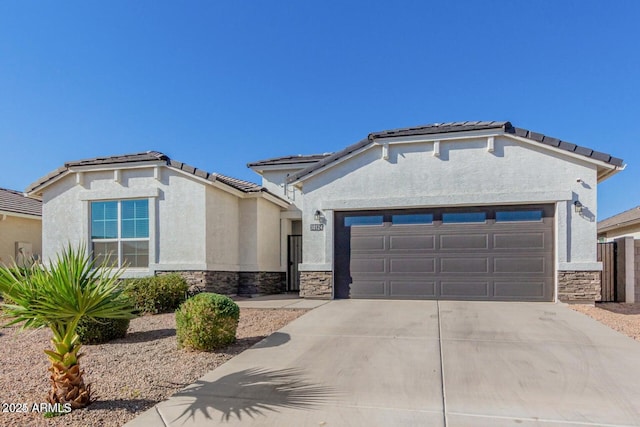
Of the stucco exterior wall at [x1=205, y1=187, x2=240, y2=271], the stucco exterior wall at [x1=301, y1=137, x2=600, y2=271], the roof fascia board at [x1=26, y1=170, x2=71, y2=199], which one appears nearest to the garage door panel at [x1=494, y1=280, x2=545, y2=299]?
the stucco exterior wall at [x1=301, y1=137, x2=600, y2=271]

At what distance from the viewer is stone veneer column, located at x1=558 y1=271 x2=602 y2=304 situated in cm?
929

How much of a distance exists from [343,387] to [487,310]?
5.47 metres

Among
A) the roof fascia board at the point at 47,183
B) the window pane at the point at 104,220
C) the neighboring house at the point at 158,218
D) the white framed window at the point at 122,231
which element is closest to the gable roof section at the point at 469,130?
the neighboring house at the point at 158,218

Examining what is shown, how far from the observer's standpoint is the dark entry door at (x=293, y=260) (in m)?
13.9

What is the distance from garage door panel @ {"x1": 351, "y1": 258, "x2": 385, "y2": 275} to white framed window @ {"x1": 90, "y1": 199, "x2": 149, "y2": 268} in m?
6.31

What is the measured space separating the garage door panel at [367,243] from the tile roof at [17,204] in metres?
14.1

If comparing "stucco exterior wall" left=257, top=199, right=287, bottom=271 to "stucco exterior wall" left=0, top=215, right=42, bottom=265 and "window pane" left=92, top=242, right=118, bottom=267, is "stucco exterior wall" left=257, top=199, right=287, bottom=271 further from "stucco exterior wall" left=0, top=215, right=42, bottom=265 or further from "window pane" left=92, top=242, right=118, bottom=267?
"stucco exterior wall" left=0, top=215, right=42, bottom=265

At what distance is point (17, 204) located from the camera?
16.0 metres

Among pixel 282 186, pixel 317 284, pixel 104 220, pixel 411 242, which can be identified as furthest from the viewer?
pixel 282 186

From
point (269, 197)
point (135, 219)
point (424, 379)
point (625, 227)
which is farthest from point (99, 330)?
point (625, 227)

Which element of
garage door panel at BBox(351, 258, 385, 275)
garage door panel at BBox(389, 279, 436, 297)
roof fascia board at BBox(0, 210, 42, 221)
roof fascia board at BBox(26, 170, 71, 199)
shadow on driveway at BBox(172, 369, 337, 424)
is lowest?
shadow on driveway at BBox(172, 369, 337, 424)

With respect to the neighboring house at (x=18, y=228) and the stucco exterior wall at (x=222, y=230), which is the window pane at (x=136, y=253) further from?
the neighboring house at (x=18, y=228)

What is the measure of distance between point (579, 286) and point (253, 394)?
889cm

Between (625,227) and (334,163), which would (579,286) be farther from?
(625,227)
